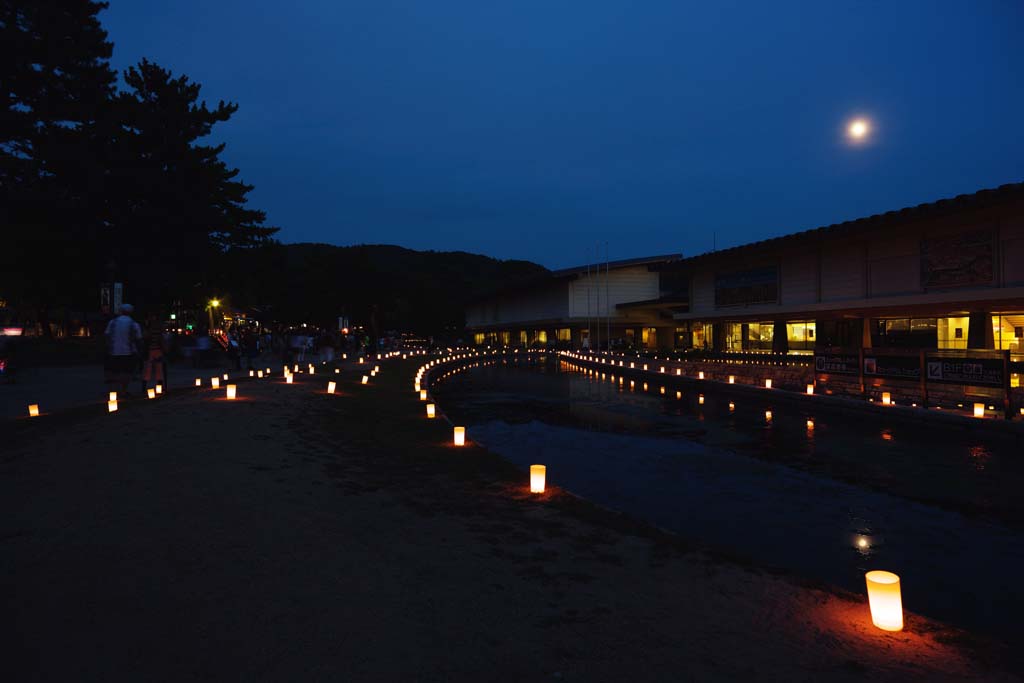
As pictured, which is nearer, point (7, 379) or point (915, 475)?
point (915, 475)

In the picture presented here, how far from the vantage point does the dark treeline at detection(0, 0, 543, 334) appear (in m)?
26.0

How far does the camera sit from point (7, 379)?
761 inches

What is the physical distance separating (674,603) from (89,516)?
527 centimetres

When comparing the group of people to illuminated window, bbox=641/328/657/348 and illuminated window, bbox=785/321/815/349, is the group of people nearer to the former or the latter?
illuminated window, bbox=785/321/815/349

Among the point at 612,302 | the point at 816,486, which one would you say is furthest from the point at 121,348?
the point at 612,302

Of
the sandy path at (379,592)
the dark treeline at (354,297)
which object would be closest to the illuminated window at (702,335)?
the dark treeline at (354,297)

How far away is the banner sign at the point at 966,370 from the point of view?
13.9m

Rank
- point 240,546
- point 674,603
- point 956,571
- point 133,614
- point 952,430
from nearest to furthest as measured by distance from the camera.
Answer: point 133,614 → point 674,603 → point 240,546 → point 956,571 → point 952,430

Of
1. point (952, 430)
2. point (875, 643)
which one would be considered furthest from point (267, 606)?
point (952, 430)

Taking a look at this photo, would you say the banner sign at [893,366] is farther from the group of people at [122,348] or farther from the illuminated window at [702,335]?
the illuminated window at [702,335]

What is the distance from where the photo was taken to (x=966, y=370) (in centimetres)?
1473

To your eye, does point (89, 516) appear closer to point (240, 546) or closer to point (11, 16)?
point (240, 546)

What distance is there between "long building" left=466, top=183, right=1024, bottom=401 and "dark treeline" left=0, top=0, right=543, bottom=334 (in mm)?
28182

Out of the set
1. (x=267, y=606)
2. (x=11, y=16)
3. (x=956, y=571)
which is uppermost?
(x=11, y=16)
